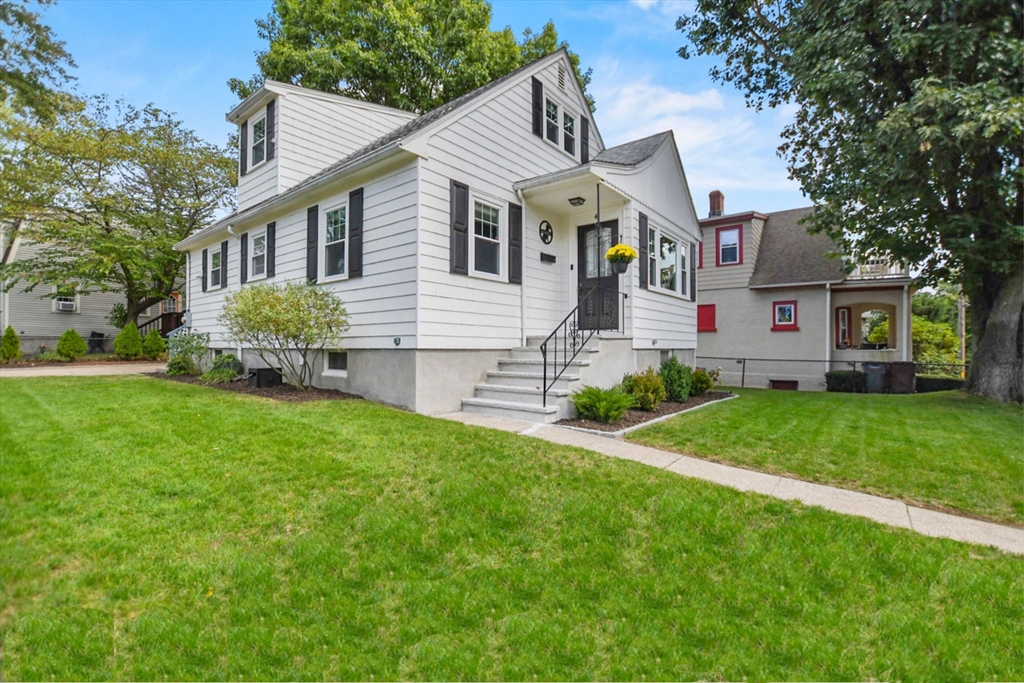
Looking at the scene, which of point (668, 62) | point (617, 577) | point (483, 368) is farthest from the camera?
point (668, 62)

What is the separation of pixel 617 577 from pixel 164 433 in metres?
5.09

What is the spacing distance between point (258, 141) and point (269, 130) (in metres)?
0.74

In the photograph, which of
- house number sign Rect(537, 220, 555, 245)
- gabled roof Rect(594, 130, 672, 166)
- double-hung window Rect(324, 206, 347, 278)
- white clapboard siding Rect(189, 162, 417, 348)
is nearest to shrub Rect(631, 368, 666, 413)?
house number sign Rect(537, 220, 555, 245)

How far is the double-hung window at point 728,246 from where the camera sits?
18281mm

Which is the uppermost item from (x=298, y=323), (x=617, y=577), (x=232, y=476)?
(x=298, y=323)

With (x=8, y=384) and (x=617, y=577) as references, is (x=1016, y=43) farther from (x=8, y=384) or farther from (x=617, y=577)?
(x=8, y=384)

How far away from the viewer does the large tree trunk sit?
10375 mm

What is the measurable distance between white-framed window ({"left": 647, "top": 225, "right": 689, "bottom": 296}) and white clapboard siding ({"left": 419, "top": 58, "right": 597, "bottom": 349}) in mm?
2009

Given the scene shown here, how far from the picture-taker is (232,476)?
4238 mm

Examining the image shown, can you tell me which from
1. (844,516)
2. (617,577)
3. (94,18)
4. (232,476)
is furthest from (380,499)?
(94,18)

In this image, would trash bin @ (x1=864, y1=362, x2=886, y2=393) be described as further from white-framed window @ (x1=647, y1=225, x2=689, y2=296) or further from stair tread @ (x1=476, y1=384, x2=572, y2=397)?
stair tread @ (x1=476, y1=384, x2=572, y2=397)

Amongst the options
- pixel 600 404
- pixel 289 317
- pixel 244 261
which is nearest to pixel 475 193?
pixel 289 317

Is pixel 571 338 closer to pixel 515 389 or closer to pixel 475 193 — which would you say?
pixel 515 389

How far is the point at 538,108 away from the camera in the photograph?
1018cm
